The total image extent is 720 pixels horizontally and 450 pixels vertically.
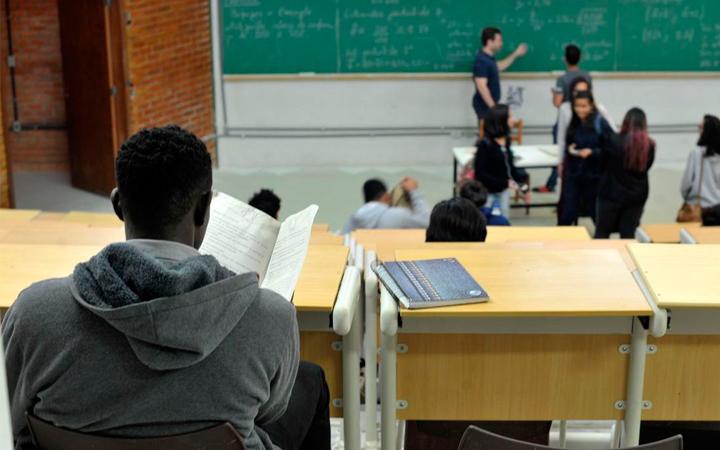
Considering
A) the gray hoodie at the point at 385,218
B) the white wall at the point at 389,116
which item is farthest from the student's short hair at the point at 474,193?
the white wall at the point at 389,116

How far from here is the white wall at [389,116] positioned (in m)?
9.39

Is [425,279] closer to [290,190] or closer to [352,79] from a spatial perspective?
[290,190]

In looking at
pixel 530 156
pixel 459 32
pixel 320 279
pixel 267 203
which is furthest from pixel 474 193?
pixel 459 32

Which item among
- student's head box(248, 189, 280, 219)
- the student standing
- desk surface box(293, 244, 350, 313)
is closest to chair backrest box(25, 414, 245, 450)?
desk surface box(293, 244, 350, 313)

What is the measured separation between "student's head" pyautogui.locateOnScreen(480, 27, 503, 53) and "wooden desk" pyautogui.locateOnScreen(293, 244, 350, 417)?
6.07 meters

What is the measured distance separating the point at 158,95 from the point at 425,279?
20.5 feet

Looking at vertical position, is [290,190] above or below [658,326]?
below

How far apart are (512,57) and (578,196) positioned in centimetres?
254

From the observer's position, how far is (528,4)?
9.17m

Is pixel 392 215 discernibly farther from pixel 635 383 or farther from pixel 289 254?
pixel 289 254

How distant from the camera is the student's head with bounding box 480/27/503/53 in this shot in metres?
8.76

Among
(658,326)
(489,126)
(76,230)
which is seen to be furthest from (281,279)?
(489,126)

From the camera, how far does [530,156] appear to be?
7637mm

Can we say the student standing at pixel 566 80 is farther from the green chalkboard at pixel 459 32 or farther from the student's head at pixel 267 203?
the student's head at pixel 267 203
